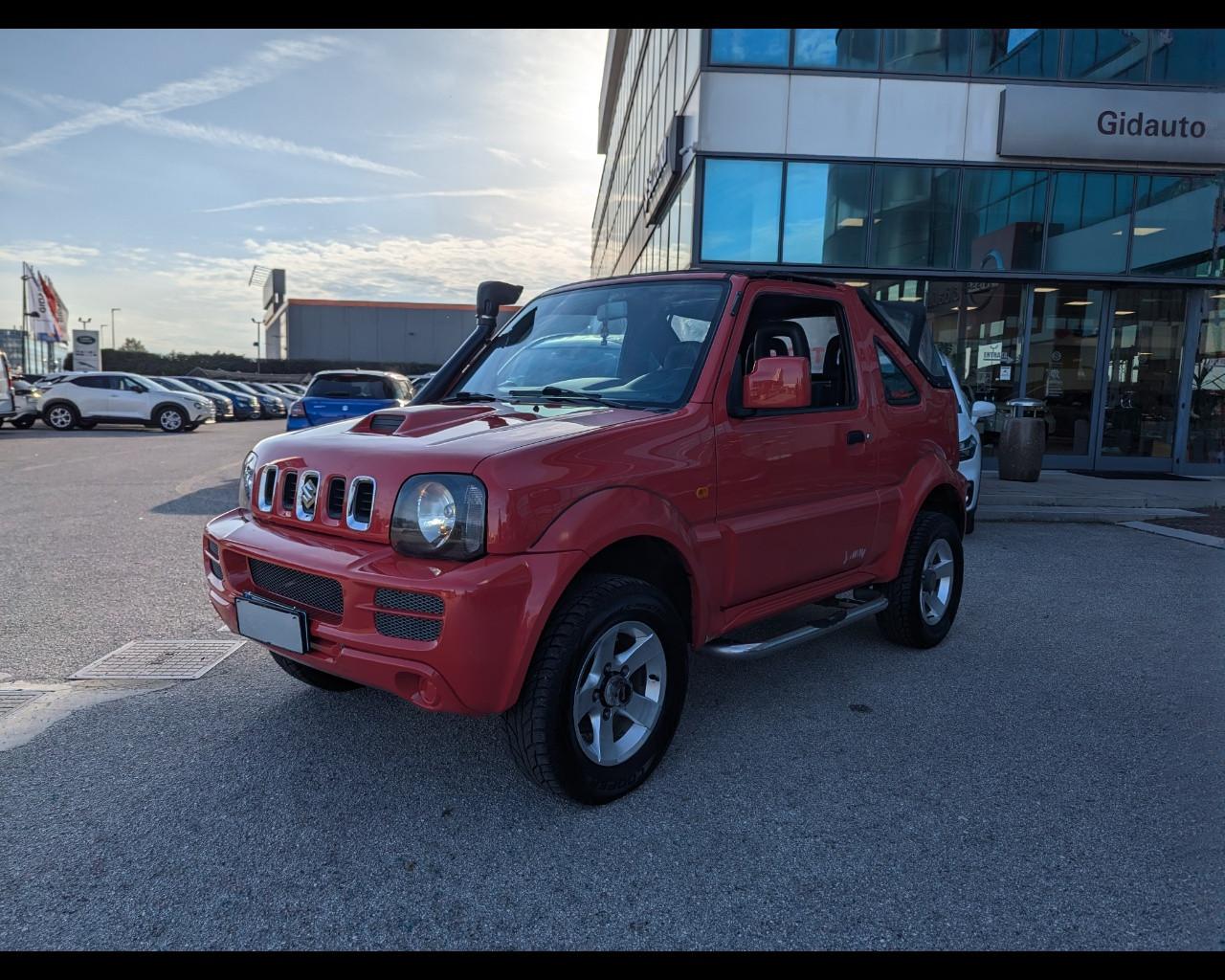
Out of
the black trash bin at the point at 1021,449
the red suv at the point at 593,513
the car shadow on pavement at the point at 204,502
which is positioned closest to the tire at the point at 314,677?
the red suv at the point at 593,513

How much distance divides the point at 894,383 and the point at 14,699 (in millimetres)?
4476

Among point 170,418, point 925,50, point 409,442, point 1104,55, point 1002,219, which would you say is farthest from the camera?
point 170,418

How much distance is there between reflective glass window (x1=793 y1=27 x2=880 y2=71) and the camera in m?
13.0

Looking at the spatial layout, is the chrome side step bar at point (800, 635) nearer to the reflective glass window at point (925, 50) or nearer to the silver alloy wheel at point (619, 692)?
the silver alloy wheel at point (619, 692)

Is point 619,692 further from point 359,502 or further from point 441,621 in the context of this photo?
point 359,502

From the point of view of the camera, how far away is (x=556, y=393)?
11.9 feet

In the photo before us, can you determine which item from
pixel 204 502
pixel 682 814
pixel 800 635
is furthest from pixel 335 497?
pixel 204 502

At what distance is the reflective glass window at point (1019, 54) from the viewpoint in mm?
13398

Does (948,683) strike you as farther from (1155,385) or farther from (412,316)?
(412,316)

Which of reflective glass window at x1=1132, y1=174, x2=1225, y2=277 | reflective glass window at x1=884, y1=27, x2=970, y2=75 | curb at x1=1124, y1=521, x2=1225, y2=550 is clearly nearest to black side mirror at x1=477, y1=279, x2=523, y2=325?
curb at x1=1124, y1=521, x2=1225, y2=550

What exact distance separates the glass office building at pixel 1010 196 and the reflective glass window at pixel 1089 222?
0.10 ft

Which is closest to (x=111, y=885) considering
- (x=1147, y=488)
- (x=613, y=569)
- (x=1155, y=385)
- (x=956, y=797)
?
(x=613, y=569)

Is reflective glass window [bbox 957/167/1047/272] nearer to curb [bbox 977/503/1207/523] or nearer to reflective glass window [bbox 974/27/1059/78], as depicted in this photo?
reflective glass window [bbox 974/27/1059/78]

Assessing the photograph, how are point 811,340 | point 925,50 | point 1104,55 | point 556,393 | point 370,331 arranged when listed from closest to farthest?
point 556,393 → point 811,340 → point 925,50 → point 1104,55 → point 370,331
